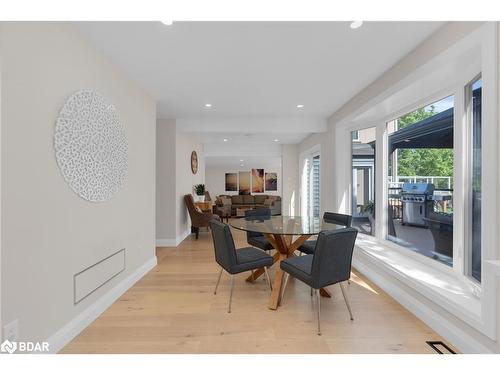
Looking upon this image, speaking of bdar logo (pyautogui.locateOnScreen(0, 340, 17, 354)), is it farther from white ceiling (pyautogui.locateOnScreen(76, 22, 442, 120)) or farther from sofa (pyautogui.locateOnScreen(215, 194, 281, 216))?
sofa (pyautogui.locateOnScreen(215, 194, 281, 216))

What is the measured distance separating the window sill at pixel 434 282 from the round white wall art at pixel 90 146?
114 inches

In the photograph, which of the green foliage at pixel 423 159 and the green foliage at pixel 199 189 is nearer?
the green foliage at pixel 423 159

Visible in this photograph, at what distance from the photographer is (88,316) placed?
197cm

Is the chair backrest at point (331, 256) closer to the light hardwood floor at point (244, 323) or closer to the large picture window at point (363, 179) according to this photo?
the light hardwood floor at point (244, 323)

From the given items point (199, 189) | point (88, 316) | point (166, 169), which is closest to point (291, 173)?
point (199, 189)

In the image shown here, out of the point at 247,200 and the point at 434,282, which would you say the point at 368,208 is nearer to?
the point at 434,282

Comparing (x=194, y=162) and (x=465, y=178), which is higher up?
(x=194, y=162)

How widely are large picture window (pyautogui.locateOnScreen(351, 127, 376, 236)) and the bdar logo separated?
379 centimetres

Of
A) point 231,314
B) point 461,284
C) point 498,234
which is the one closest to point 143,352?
point 231,314

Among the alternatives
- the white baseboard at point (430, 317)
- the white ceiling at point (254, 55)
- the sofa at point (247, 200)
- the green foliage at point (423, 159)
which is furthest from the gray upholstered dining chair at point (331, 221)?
the sofa at point (247, 200)

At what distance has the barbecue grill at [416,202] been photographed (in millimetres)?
2562

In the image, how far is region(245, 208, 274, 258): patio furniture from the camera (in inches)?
118

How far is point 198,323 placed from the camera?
2.03 meters

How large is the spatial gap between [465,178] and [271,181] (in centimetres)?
930
